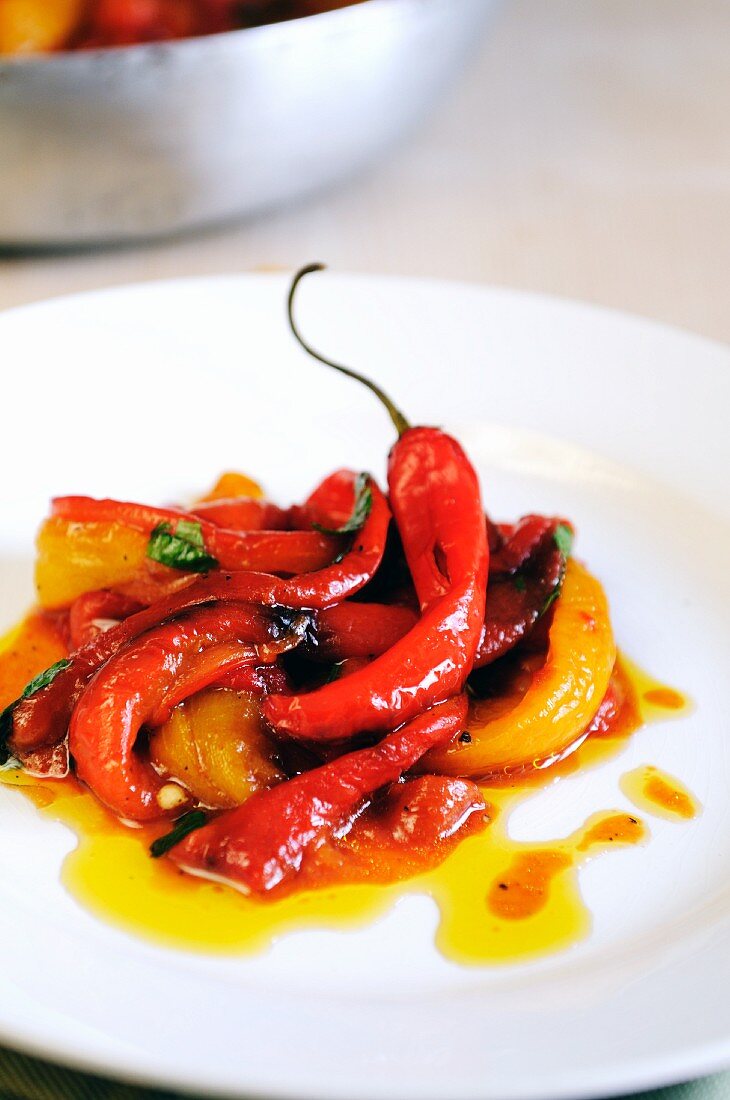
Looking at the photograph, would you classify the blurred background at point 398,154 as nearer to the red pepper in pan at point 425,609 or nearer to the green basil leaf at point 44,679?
the red pepper in pan at point 425,609

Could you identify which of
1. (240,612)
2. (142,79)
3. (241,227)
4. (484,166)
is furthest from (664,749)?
(484,166)

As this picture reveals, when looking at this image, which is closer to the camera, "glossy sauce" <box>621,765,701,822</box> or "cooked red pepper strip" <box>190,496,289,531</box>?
"glossy sauce" <box>621,765,701,822</box>

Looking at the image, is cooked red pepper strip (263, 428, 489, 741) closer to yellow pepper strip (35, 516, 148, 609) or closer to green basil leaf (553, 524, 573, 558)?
green basil leaf (553, 524, 573, 558)

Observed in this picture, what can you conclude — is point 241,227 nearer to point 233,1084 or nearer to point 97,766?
point 97,766

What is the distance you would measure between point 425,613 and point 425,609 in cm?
2

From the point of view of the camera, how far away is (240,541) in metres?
3.00

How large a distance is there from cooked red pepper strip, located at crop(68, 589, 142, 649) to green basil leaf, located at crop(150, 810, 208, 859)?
1.80 ft

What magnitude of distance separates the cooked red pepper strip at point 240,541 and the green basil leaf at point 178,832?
1.94 feet

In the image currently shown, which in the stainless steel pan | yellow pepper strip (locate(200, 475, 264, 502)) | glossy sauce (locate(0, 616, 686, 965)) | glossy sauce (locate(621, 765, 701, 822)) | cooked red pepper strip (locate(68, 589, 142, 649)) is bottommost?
glossy sauce (locate(621, 765, 701, 822))

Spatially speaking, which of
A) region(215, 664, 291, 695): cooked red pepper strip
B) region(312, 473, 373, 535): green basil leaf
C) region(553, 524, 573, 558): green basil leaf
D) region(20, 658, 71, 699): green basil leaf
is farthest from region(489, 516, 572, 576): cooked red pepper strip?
A: region(20, 658, 71, 699): green basil leaf

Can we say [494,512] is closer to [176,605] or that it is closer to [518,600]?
[518,600]

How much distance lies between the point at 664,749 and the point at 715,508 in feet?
3.25

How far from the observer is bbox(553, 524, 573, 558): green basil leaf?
124 inches

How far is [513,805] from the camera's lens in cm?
275
